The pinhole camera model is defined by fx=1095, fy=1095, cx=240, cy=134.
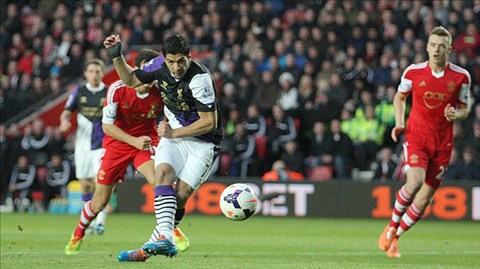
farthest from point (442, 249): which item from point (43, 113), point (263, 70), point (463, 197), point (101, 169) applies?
point (43, 113)

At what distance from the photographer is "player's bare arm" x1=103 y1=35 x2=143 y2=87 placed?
10.2 meters

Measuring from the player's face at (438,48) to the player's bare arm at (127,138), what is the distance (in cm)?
325

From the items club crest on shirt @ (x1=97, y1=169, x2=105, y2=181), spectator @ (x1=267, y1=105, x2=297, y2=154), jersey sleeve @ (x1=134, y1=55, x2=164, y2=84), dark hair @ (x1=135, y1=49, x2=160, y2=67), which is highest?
dark hair @ (x1=135, y1=49, x2=160, y2=67)

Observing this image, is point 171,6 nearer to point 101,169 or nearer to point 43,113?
point 43,113

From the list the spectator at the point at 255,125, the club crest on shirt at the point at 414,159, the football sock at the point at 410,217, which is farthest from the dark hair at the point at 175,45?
the spectator at the point at 255,125

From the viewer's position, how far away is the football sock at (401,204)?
11977 millimetres

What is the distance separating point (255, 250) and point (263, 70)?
36.9 ft

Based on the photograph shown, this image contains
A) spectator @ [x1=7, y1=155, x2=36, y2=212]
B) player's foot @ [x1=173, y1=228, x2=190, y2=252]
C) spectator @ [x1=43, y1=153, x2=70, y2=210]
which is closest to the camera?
player's foot @ [x1=173, y1=228, x2=190, y2=252]

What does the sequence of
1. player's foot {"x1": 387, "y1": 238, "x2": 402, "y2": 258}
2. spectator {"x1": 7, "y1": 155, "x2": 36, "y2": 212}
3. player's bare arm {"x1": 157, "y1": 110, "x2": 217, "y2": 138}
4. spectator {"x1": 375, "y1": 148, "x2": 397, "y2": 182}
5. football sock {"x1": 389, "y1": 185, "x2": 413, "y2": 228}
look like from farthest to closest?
spectator {"x1": 7, "y1": 155, "x2": 36, "y2": 212} < spectator {"x1": 375, "y1": 148, "x2": 397, "y2": 182} < football sock {"x1": 389, "y1": 185, "x2": 413, "y2": 228} < player's foot {"x1": 387, "y1": 238, "x2": 402, "y2": 258} < player's bare arm {"x1": 157, "y1": 110, "x2": 217, "y2": 138}

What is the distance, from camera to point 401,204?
12086mm

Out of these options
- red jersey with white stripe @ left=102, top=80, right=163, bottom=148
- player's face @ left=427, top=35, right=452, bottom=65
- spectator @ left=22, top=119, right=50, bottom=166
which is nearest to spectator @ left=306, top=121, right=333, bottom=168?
spectator @ left=22, top=119, right=50, bottom=166

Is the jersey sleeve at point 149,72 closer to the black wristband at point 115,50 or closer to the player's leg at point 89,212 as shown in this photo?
the black wristband at point 115,50

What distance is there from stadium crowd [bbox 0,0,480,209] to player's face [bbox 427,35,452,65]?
27.9 ft

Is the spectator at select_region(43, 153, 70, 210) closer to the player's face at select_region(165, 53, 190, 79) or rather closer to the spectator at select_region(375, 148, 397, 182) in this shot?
the spectator at select_region(375, 148, 397, 182)
